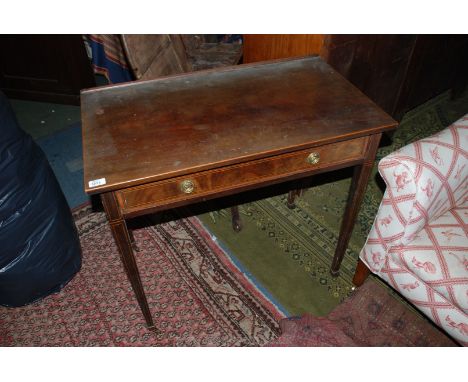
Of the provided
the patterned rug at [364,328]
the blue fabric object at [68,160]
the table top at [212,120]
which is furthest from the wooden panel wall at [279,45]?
the blue fabric object at [68,160]

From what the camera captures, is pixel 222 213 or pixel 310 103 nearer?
pixel 310 103

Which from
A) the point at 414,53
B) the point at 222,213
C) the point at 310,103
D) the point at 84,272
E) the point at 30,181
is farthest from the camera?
the point at 414,53

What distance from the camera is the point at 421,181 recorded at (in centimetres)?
140

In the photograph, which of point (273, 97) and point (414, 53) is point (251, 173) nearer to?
point (273, 97)

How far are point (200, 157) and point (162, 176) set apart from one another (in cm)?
15

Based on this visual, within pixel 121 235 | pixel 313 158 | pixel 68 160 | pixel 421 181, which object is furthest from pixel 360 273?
pixel 68 160

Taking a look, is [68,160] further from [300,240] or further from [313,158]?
[313,158]

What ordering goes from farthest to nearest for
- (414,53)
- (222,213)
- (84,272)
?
(414,53)
(222,213)
(84,272)

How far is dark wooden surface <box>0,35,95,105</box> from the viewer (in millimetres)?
3070

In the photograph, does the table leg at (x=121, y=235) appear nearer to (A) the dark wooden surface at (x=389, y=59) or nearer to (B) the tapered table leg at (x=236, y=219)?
(B) the tapered table leg at (x=236, y=219)

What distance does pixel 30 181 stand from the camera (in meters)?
1.67

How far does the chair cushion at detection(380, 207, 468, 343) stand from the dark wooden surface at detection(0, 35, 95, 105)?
9.64 ft

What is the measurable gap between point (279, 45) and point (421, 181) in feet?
3.84

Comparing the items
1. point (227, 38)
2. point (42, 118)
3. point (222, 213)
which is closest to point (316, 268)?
point (222, 213)
